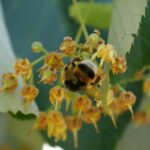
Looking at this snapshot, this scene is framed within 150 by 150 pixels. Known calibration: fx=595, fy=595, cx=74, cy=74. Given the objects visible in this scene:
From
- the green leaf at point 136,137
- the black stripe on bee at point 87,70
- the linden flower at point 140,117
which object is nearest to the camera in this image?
the black stripe on bee at point 87,70

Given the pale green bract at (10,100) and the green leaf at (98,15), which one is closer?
the pale green bract at (10,100)

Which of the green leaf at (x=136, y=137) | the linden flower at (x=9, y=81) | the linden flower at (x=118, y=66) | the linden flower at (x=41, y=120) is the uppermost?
the linden flower at (x=118, y=66)

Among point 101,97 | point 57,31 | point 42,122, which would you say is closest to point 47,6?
point 57,31

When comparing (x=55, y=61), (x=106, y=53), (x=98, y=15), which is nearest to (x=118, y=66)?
(x=106, y=53)

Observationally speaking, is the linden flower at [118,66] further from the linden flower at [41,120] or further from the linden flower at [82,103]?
the linden flower at [41,120]

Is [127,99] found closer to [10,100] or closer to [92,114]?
[92,114]

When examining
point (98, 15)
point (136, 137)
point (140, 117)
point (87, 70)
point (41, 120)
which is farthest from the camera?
point (136, 137)

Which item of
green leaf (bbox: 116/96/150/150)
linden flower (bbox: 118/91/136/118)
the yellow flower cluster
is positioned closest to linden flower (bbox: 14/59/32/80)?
the yellow flower cluster

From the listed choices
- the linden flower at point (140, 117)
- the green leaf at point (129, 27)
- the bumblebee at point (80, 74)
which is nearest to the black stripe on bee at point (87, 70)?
the bumblebee at point (80, 74)
